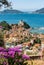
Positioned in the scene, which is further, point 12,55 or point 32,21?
point 32,21

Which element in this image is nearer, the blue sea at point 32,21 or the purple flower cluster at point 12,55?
the purple flower cluster at point 12,55

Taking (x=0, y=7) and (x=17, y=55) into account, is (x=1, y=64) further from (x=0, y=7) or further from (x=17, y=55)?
(x=0, y=7)

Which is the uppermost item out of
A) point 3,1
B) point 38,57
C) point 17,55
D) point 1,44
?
point 3,1

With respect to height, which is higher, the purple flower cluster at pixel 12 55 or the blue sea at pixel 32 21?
the purple flower cluster at pixel 12 55

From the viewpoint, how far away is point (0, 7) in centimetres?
788

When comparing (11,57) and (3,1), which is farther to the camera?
(3,1)

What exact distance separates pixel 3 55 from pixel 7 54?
0.07 m

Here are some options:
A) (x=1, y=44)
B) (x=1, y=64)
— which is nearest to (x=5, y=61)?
(x=1, y=64)

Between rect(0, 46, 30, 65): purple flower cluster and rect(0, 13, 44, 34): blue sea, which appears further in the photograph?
rect(0, 13, 44, 34): blue sea

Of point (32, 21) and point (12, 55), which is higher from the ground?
point (12, 55)

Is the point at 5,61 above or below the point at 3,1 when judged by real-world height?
below

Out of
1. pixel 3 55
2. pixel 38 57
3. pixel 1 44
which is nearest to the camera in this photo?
pixel 3 55

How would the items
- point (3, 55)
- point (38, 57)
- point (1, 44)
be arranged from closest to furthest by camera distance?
point (3, 55)
point (1, 44)
point (38, 57)

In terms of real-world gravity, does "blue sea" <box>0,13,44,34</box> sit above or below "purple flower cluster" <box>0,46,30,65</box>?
below
